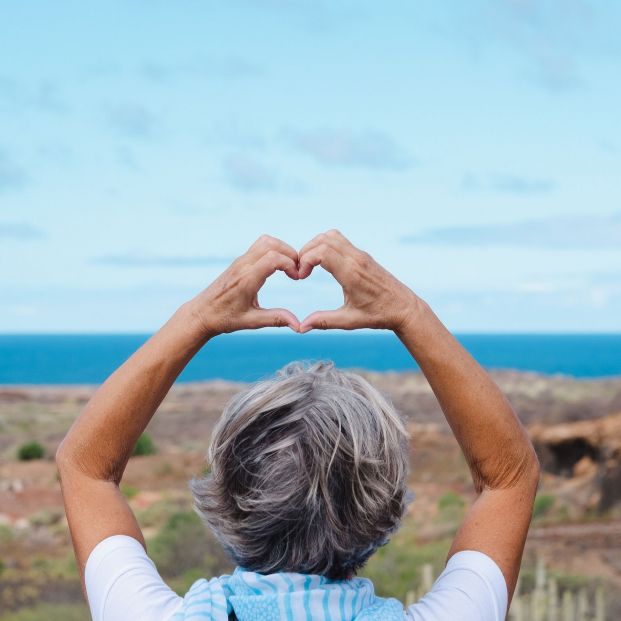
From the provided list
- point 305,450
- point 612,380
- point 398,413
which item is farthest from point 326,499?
point 612,380

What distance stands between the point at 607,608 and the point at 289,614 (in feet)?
31.0

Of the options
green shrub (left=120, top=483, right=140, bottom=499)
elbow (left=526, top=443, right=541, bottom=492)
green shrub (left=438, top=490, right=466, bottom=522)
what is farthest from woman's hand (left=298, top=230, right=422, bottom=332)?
green shrub (left=120, top=483, right=140, bottom=499)

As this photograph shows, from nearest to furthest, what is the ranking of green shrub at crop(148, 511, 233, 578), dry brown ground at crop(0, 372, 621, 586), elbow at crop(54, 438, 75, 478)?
elbow at crop(54, 438, 75, 478) < green shrub at crop(148, 511, 233, 578) < dry brown ground at crop(0, 372, 621, 586)

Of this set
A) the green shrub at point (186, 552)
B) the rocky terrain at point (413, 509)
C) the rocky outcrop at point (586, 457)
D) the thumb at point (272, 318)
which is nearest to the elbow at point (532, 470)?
the thumb at point (272, 318)

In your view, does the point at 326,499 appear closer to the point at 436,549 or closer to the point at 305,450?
the point at 305,450

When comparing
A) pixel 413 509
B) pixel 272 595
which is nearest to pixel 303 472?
pixel 272 595

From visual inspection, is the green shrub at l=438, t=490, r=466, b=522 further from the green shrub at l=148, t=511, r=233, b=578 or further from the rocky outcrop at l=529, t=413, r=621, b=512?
the green shrub at l=148, t=511, r=233, b=578

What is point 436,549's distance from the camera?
12391mm

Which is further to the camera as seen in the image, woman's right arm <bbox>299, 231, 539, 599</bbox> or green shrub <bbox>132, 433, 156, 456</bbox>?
green shrub <bbox>132, 433, 156, 456</bbox>

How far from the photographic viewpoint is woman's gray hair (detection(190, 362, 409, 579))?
57.4 inches

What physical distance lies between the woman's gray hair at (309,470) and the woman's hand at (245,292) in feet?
0.50

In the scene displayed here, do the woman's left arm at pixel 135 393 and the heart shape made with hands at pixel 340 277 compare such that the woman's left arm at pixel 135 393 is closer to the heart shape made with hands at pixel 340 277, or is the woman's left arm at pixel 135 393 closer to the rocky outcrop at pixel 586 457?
the heart shape made with hands at pixel 340 277

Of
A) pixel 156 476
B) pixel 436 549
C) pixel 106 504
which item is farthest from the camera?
pixel 156 476

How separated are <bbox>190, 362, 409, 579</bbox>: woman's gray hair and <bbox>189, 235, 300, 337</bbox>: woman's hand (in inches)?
6.0
